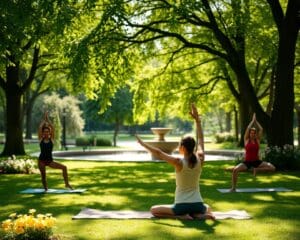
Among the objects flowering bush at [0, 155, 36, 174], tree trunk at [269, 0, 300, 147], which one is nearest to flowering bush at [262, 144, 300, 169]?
tree trunk at [269, 0, 300, 147]

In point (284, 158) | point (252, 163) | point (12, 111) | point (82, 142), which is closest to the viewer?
point (252, 163)

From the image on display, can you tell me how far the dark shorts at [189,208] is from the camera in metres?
9.66

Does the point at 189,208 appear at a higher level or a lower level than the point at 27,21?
lower

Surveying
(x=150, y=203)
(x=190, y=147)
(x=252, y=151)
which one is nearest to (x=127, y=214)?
(x=150, y=203)

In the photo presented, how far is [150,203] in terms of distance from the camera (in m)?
12.0

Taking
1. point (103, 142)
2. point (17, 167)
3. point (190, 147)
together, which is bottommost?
point (17, 167)

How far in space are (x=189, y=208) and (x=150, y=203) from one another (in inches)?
96.5

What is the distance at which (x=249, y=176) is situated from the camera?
1830 cm

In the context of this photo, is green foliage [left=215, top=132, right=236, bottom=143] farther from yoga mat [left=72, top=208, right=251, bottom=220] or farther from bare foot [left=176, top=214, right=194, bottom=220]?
bare foot [left=176, top=214, right=194, bottom=220]

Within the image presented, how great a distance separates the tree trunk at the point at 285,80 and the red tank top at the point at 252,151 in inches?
280

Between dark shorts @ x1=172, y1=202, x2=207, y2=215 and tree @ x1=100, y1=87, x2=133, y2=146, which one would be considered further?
tree @ x1=100, y1=87, x2=133, y2=146

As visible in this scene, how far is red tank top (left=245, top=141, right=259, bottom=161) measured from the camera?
14.8 meters

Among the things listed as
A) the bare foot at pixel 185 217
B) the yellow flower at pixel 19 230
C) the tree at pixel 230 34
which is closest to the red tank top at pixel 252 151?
the bare foot at pixel 185 217

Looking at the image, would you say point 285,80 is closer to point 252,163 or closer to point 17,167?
point 252,163
